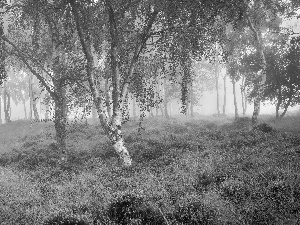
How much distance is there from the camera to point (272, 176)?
740 cm

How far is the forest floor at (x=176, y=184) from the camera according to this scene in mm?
5785

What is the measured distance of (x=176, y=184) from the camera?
307 inches

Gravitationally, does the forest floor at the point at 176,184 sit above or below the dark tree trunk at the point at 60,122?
below

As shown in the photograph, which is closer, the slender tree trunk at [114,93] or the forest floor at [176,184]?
the forest floor at [176,184]

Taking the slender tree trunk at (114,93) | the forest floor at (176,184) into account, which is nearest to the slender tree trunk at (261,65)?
the forest floor at (176,184)

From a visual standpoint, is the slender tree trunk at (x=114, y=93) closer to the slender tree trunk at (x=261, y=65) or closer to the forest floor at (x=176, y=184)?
the forest floor at (x=176, y=184)

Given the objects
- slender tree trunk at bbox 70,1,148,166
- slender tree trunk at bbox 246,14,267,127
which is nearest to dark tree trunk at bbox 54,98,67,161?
slender tree trunk at bbox 70,1,148,166

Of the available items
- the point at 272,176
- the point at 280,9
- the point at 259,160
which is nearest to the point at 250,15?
the point at 280,9

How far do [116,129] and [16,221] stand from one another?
5.56 metres

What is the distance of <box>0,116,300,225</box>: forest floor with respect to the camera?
579 cm

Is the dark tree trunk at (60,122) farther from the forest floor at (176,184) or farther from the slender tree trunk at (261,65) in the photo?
the slender tree trunk at (261,65)

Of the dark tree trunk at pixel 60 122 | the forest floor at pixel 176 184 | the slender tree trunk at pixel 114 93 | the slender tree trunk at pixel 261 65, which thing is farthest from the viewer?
the slender tree trunk at pixel 261 65

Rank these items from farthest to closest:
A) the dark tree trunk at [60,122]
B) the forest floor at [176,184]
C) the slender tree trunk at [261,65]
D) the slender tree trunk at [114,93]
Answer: the slender tree trunk at [261,65] → the dark tree trunk at [60,122] → the slender tree trunk at [114,93] → the forest floor at [176,184]

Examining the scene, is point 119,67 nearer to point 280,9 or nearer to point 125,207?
point 125,207
